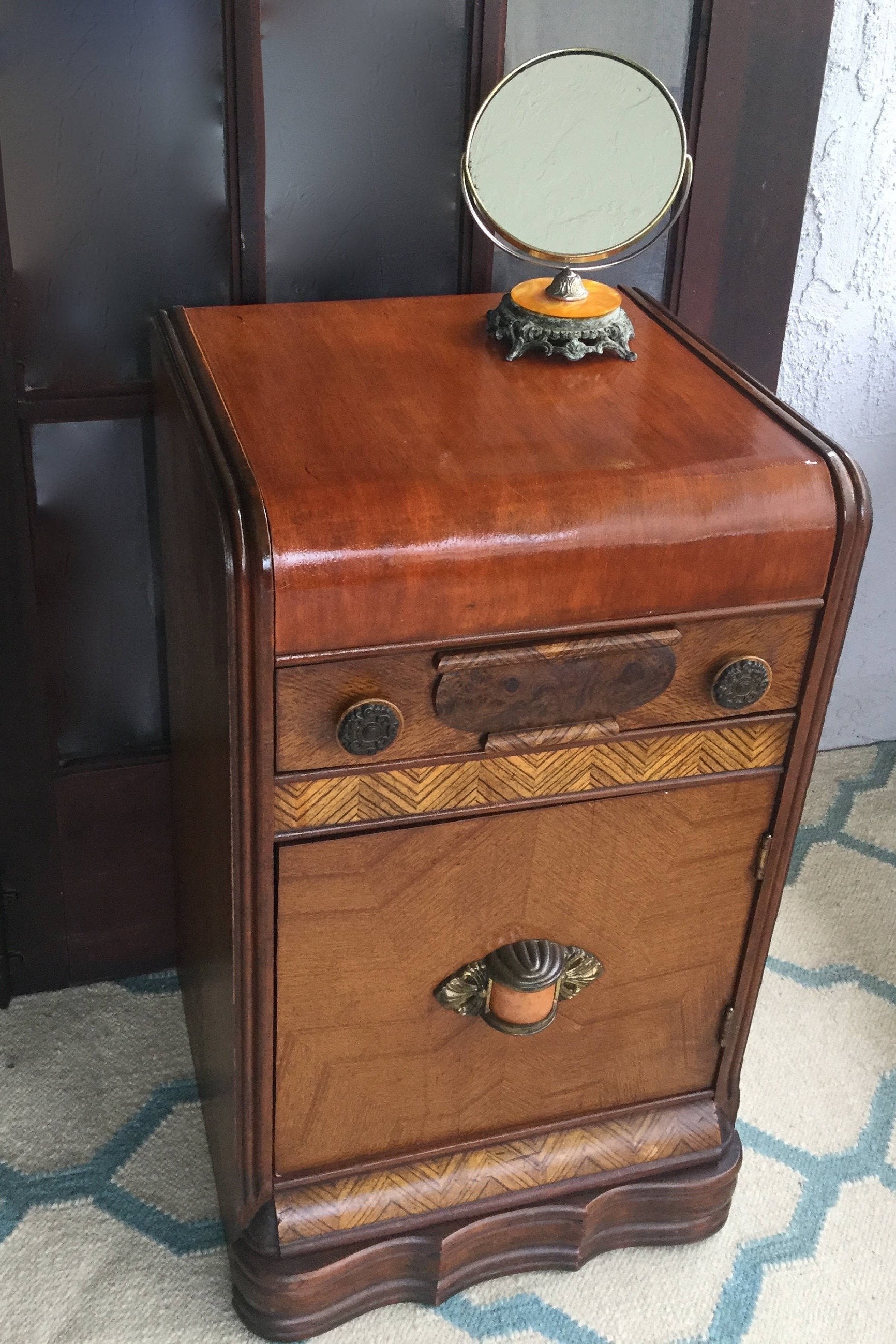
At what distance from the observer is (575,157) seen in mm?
933

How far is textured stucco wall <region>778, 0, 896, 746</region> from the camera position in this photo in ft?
4.05

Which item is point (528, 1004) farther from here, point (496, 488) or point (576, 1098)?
point (496, 488)

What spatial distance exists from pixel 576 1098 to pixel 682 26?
873 millimetres

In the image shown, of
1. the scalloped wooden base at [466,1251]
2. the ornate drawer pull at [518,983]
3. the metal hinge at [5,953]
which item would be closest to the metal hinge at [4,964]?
the metal hinge at [5,953]

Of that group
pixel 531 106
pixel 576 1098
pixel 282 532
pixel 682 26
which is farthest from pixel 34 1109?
pixel 682 26

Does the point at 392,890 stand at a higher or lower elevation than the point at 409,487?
lower

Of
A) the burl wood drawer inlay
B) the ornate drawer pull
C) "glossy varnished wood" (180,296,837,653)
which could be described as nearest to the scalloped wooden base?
the ornate drawer pull

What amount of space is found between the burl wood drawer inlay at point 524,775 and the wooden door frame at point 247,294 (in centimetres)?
42

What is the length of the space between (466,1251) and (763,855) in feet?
1.33

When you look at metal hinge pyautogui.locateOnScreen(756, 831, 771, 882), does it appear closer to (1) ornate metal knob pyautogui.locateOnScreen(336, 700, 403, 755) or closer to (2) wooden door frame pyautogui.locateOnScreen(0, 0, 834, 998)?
(1) ornate metal knob pyautogui.locateOnScreen(336, 700, 403, 755)

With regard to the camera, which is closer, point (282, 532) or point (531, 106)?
point (282, 532)

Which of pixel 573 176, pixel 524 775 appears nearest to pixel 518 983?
pixel 524 775

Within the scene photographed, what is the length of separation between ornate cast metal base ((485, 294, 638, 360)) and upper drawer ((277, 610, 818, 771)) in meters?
0.23

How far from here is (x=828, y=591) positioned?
0.85m
